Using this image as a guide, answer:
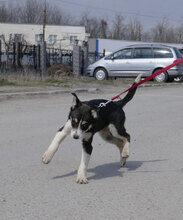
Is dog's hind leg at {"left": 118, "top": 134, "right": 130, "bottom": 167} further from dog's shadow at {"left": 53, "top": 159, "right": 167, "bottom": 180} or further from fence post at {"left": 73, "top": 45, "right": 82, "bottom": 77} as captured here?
fence post at {"left": 73, "top": 45, "right": 82, "bottom": 77}

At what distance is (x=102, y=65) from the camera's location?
22578 mm

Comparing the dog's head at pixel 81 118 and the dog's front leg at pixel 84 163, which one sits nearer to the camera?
the dog's head at pixel 81 118

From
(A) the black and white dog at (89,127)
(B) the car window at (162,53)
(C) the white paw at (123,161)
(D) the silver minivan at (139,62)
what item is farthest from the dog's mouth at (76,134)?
(B) the car window at (162,53)

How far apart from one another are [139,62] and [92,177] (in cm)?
1731

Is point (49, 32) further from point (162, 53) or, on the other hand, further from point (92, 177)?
point (92, 177)

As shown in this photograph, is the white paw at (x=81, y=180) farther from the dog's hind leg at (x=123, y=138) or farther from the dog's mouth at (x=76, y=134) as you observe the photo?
the dog's hind leg at (x=123, y=138)

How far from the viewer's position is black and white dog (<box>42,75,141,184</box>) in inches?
187

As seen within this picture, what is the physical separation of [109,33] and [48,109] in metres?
69.8

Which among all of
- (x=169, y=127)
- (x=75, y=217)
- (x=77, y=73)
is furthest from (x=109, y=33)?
(x=75, y=217)

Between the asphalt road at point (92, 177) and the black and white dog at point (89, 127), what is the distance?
0.84 feet

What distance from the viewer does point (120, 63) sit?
879 inches

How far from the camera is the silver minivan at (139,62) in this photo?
2205cm

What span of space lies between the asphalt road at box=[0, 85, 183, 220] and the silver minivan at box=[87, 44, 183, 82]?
12898 mm

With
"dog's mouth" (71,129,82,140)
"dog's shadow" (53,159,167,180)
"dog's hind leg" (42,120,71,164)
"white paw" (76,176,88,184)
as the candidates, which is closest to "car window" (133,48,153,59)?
"dog's shadow" (53,159,167,180)
